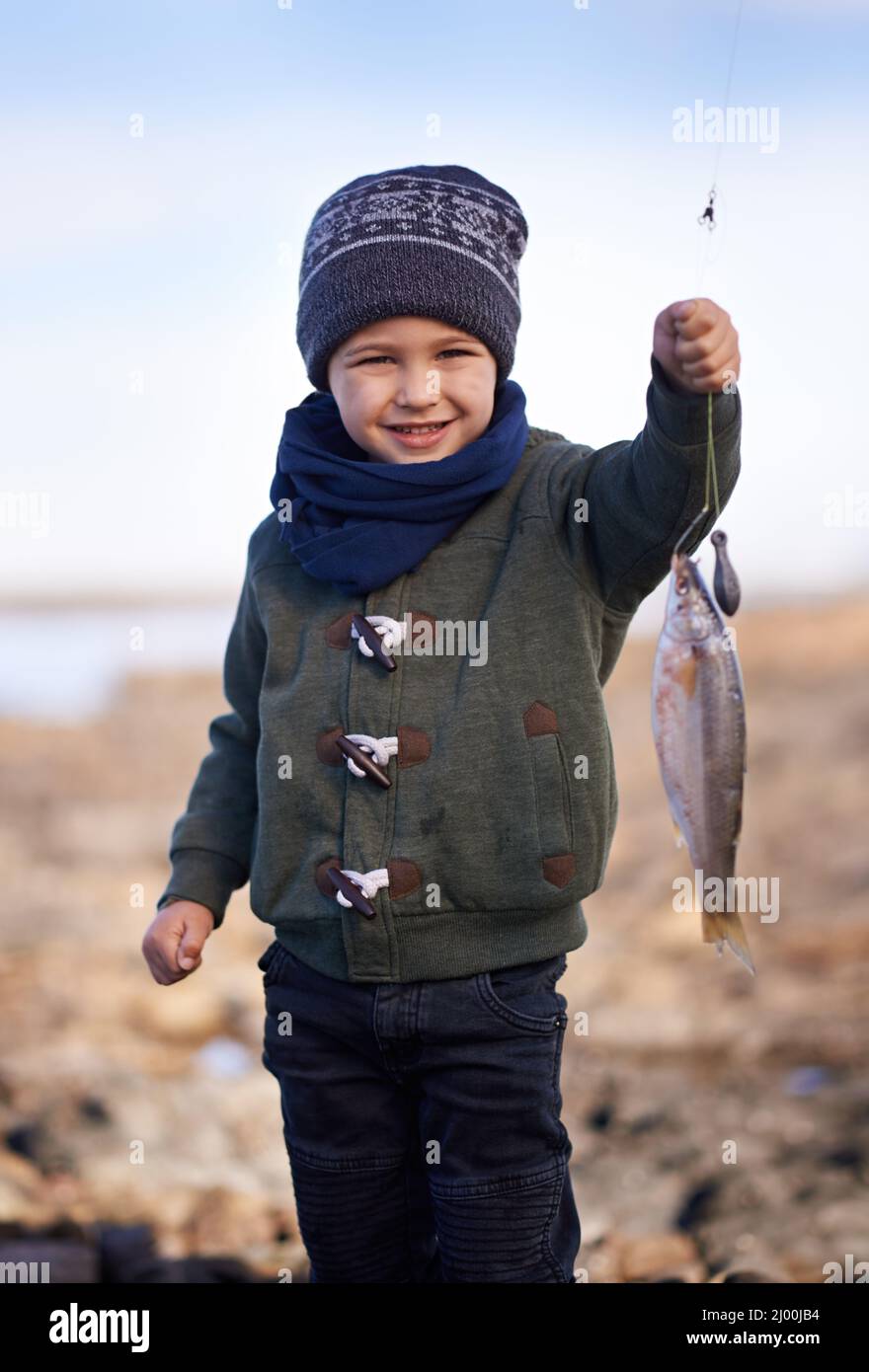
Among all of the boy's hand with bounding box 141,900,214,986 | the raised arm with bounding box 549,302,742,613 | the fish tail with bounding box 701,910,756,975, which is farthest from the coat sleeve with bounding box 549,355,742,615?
the boy's hand with bounding box 141,900,214,986

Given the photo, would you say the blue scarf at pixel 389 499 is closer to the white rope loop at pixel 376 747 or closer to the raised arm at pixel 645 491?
the raised arm at pixel 645 491

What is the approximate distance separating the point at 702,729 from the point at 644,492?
0.41 metres

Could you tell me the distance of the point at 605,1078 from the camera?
5.33 meters

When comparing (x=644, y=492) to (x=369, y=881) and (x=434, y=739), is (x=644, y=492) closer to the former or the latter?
(x=434, y=739)

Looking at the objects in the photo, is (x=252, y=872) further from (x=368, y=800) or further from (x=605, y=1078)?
(x=605, y=1078)

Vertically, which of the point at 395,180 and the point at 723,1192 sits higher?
the point at 395,180

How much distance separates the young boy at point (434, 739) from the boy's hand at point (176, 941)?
0.18m

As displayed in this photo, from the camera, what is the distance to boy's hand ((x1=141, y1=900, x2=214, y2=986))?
8.95 feet

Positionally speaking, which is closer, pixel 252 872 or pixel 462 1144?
pixel 462 1144

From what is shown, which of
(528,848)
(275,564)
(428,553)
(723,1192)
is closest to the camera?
(528,848)

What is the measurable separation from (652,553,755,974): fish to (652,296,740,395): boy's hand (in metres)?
0.26

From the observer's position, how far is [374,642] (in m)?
2.47
